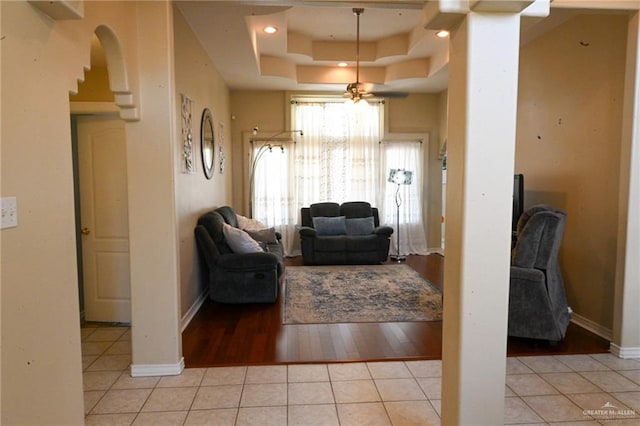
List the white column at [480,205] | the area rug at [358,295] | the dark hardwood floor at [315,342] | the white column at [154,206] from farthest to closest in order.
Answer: the area rug at [358,295] → the dark hardwood floor at [315,342] → the white column at [154,206] → the white column at [480,205]

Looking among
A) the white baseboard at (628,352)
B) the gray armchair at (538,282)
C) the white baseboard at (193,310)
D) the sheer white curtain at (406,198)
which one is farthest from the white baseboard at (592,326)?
the white baseboard at (193,310)

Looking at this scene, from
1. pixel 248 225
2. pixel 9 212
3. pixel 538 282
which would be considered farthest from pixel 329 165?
pixel 9 212

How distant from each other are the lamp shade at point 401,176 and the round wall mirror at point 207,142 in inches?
128

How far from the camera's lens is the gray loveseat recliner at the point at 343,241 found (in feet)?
20.5

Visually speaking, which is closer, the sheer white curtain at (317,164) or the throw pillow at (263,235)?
the throw pillow at (263,235)

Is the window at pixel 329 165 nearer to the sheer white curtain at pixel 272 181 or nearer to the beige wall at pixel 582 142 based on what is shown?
the sheer white curtain at pixel 272 181

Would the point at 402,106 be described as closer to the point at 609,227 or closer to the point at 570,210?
the point at 570,210

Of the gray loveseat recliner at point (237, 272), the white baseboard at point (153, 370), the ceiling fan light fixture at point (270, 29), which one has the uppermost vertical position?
the ceiling fan light fixture at point (270, 29)

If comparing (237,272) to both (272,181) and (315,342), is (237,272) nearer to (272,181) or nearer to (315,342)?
(315,342)

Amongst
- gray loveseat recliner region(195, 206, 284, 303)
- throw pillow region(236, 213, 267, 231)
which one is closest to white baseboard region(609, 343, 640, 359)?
gray loveseat recliner region(195, 206, 284, 303)

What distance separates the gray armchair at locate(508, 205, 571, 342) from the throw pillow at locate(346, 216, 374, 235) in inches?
136

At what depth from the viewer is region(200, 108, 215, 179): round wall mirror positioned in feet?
15.1

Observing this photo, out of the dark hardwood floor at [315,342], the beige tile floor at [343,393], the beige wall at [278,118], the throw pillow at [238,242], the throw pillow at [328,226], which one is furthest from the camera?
the beige wall at [278,118]

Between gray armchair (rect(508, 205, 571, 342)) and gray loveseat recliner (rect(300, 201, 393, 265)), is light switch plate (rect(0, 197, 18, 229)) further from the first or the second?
gray loveseat recliner (rect(300, 201, 393, 265))
